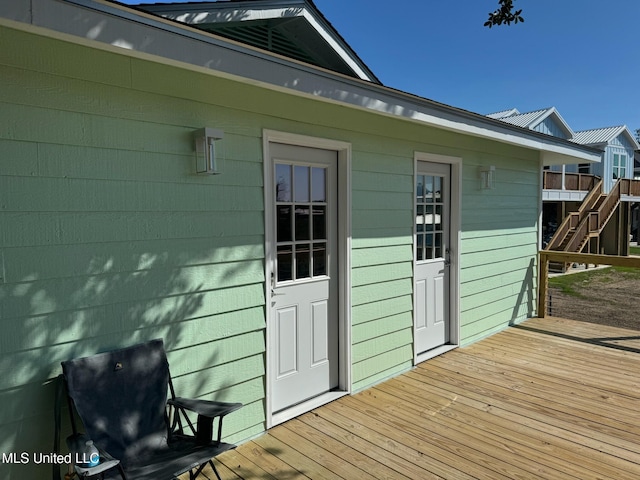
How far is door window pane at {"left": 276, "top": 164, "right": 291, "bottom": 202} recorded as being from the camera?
2920 millimetres

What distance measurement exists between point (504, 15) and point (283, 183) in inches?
101

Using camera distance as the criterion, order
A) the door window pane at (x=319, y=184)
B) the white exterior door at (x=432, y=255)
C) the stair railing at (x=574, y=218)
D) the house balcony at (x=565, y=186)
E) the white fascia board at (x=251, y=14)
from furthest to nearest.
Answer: the house balcony at (x=565, y=186) < the stair railing at (x=574, y=218) < the white exterior door at (x=432, y=255) < the white fascia board at (x=251, y=14) < the door window pane at (x=319, y=184)

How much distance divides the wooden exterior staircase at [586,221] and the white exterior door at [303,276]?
10388 mm

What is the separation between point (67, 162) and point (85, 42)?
543 mm

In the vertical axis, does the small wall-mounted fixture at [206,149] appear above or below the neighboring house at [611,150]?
below

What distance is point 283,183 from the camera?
116 inches

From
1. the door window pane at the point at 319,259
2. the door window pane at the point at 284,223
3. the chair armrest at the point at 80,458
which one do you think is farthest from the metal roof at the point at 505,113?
the chair armrest at the point at 80,458

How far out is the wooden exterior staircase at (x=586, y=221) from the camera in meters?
12.0

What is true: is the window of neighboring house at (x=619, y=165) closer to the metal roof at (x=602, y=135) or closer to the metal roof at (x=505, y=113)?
the metal roof at (x=602, y=135)

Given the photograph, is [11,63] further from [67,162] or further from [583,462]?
[583,462]

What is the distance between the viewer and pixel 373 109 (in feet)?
9.95

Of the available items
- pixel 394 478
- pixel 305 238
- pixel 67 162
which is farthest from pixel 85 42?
pixel 394 478

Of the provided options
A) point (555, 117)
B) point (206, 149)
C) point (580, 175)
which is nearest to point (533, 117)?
point (555, 117)

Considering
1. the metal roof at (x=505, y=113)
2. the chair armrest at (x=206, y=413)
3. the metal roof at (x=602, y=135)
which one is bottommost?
the chair armrest at (x=206, y=413)
